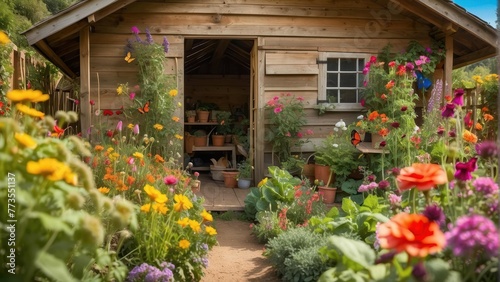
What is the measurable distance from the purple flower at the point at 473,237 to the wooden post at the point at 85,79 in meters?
6.01

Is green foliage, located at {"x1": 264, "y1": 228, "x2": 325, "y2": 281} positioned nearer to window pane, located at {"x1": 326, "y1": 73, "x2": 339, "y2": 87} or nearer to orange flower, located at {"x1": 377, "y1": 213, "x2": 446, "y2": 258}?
orange flower, located at {"x1": 377, "y1": 213, "x2": 446, "y2": 258}

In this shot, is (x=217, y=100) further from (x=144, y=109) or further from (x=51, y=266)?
(x=51, y=266)

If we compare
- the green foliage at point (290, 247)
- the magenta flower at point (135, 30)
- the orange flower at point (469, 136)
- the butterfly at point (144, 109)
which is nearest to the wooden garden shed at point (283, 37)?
the magenta flower at point (135, 30)

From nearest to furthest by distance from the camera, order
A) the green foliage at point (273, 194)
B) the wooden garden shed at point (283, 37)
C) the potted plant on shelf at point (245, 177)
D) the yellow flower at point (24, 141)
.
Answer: the yellow flower at point (24, 141) → the green foliage at point (273, 194) → the wooden garden shed at point (283, 37) → the potted plant on shelf at point (245, 177)

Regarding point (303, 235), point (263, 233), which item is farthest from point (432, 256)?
point (263, 233)

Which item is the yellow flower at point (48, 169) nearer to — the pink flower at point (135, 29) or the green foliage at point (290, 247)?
the green foliage at point (290, 247)

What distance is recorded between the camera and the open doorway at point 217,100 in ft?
34.1

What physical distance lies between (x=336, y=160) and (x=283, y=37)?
209 cm

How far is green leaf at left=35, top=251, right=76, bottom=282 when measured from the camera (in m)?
1.47

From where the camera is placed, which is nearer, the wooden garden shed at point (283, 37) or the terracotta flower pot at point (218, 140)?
the wooden garden shed at point (283, 37)

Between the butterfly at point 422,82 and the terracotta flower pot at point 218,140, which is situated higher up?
the butterfly at point 422,82

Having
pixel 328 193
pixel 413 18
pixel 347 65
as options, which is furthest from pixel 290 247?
pixel 413 18

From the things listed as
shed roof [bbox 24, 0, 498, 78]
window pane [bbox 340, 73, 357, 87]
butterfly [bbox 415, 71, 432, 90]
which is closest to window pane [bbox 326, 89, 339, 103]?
window pane [bbox 340, 73, 357, 87]

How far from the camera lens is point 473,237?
5.11ft
